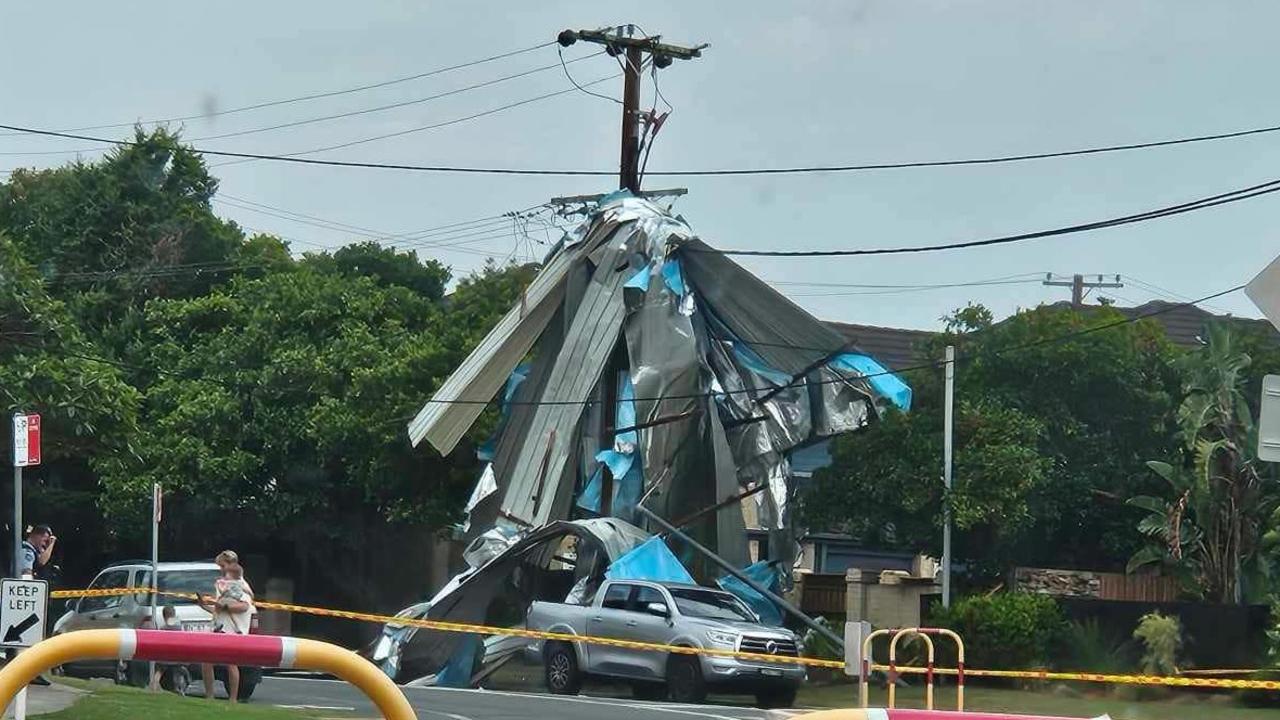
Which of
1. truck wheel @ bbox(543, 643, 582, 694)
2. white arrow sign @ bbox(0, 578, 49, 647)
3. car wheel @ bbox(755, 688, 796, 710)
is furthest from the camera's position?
truck wheel @ bbox(543, 643, 582, 694)

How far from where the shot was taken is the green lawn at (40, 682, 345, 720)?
15.2 metres

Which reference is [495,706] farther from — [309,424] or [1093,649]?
[309,424]

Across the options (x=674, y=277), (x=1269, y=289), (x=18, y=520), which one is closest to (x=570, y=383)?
(x=674, y=277)

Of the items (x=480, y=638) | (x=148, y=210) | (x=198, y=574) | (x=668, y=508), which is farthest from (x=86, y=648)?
(x=148, y=210)

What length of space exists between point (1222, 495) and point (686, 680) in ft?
35.9

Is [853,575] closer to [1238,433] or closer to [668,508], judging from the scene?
[668,508]

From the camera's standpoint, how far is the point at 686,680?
23.8 m

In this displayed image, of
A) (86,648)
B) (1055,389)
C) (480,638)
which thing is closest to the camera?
(86,648)

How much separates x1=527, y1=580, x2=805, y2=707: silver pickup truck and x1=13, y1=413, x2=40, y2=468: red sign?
896 cm

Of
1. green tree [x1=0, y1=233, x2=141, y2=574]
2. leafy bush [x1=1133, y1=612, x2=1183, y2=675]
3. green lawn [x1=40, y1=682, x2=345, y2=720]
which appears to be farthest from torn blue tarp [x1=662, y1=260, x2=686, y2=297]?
green lawn [x1=40, y1=682, x2=345, y2=720]

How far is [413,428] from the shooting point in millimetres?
31297

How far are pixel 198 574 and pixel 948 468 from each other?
13.2m

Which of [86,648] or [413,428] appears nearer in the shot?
[86,648]

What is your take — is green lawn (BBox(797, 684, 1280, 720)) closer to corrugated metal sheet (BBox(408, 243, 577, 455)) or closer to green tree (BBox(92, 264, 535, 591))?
corrugated metal sheet (BBox(408, 243, 577, 455))
